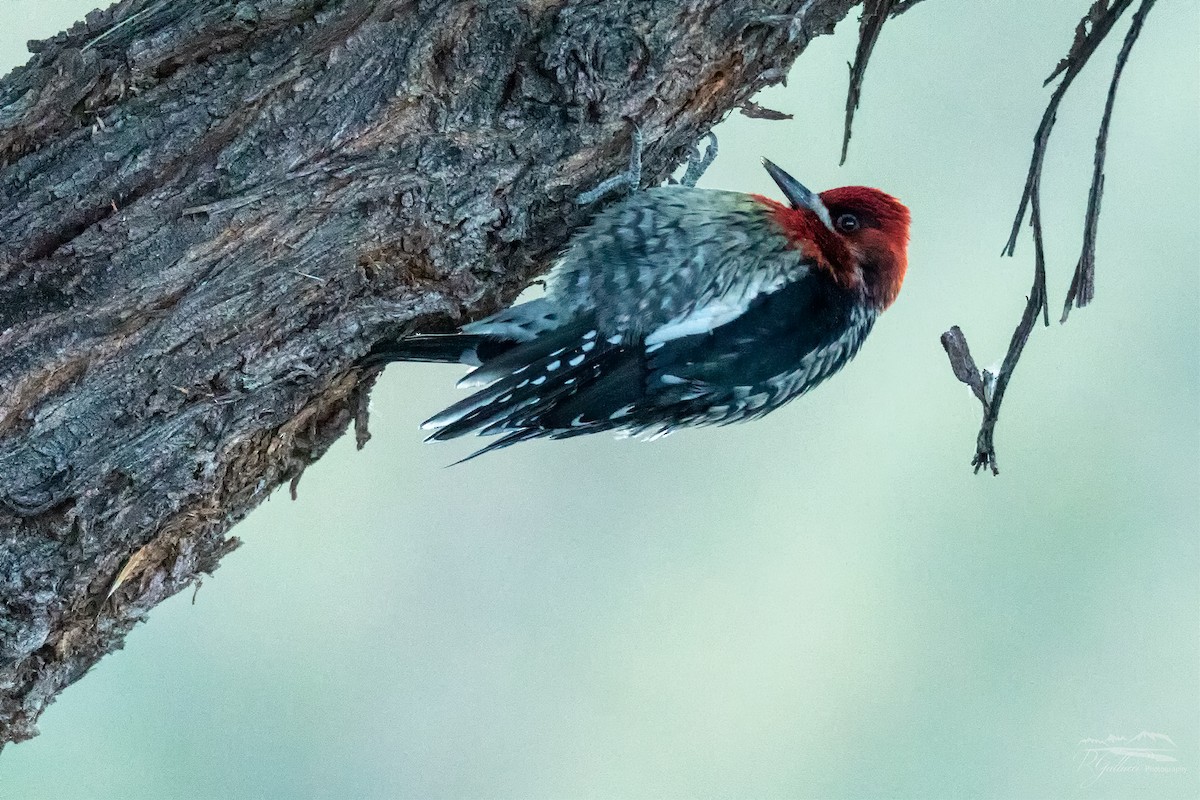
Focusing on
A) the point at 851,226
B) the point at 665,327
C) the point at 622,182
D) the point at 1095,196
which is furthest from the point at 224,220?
the point at 1095,196

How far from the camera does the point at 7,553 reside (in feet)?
6.52

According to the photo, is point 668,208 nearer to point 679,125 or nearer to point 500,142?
point 679,125

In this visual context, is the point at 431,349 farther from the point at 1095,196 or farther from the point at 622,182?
the point at 1095,196

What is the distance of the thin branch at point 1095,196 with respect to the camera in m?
2.15

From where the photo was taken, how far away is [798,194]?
2.63 meters

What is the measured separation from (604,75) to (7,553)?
1.53 metres

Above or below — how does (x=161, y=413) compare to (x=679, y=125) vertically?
below

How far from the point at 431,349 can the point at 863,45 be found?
1277mm

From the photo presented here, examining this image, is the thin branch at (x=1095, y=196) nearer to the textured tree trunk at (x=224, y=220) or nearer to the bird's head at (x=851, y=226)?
the bird's head at (x=851, y=226)

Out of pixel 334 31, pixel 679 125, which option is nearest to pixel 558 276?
pixel 679 125

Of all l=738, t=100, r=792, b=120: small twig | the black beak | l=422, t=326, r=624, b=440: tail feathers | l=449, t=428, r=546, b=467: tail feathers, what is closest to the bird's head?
the black beak

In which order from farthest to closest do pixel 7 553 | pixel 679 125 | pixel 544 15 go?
1. pixel 679 125
2. pixel 544 15
3. pixel 7 553

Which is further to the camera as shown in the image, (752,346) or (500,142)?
(752,346)

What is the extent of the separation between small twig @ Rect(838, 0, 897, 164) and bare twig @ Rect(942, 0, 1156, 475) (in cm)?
42
